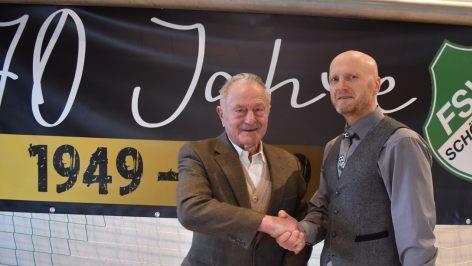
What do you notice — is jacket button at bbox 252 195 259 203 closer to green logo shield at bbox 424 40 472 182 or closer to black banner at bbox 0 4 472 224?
black banner at bbox 0 4 472 224

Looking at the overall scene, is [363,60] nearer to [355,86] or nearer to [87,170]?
[355,86]

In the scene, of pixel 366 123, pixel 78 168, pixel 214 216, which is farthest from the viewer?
pixel 78 168

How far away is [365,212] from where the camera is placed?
1377 millimetres

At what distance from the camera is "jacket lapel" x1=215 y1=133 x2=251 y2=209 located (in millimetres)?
1496

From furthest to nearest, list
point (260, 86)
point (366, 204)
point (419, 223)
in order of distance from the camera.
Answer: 1. point (260, 86)
2. point (366, 204)
3. point (419, 223)

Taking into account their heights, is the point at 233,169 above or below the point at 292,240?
above

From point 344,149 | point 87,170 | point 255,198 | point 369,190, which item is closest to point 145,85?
point 87,170

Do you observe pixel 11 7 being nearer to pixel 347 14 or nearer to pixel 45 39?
pixel 45 39

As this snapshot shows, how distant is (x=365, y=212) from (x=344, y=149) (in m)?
0.24

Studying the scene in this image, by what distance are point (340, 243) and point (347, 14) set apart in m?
1.05

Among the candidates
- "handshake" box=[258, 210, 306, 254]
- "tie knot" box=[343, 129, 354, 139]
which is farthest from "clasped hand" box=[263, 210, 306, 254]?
"tie knot" box=[343, 129, 354, 139]

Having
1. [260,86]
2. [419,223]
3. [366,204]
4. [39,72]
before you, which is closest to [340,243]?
[366,204]

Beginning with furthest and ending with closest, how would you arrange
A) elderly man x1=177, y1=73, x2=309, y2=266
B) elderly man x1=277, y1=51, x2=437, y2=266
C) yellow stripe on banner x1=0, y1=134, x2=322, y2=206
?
yellow stripe on banner x1=0, y1=134, x2=322, y2=206, elderly man x1=177, y1=73, x2=309, y2=266, elderly man x1=277, y1=51, x2=437, y2=266

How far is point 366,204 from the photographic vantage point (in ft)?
4.51
